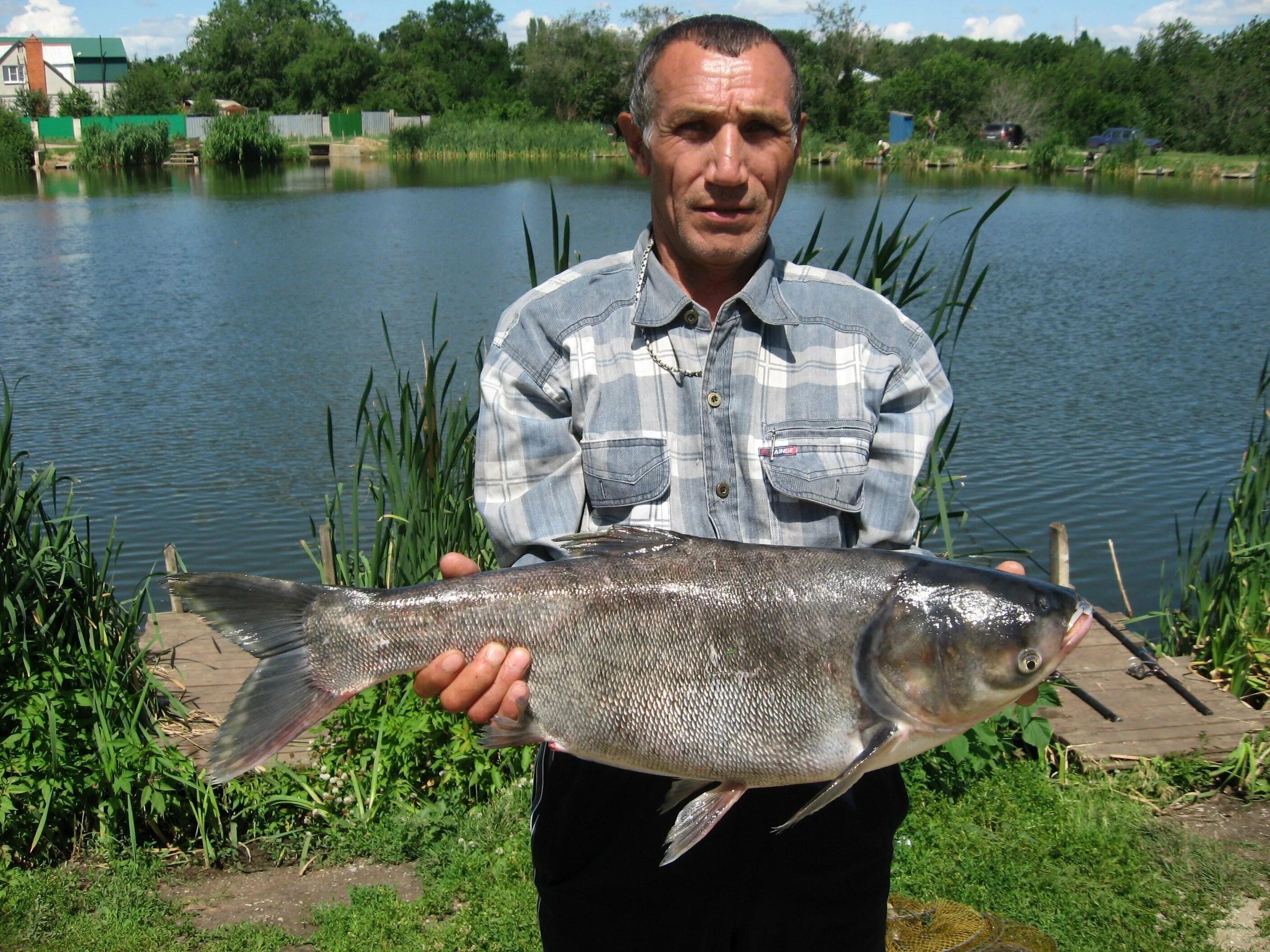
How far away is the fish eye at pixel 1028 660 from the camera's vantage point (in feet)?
6.92

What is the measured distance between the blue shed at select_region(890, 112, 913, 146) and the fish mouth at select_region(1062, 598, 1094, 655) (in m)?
66.2

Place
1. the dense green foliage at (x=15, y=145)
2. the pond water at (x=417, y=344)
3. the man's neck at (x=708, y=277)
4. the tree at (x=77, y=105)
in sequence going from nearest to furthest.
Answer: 1. the man's neck at (x=708, y=277)
2. the pond water at (x=417, y=344)
3. the dense green foliage at (x=15, y=145)
4. the tree at (x=77, y=105)

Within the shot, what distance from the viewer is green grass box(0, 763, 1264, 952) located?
3.73 metres

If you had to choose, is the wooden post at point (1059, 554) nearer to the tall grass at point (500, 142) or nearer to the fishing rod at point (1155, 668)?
the fishing rod at point (1155, 668)

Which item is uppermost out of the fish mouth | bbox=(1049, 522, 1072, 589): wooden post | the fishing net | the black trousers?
the fish mouth

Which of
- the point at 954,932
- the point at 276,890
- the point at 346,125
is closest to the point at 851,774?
the point at 954,932

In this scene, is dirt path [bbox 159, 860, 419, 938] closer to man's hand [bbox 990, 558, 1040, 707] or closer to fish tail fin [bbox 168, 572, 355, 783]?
fish tail fin [bbox 168, 572, 355, 783]

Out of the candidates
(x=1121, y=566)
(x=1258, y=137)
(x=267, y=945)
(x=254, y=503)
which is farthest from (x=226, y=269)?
(x=1258, y=137)

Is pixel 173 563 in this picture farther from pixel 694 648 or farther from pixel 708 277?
pixel 694 648

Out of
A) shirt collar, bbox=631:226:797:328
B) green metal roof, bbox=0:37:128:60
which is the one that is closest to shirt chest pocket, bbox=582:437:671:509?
shirt collar, bbox=631:226:797:328

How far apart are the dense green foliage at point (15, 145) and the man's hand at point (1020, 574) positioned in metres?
48.2

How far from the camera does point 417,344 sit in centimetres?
1465

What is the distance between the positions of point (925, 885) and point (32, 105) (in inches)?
3049

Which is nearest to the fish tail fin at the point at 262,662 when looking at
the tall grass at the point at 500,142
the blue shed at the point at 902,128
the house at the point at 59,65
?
the tall grass at the point at 500,142
